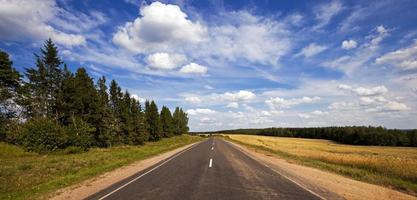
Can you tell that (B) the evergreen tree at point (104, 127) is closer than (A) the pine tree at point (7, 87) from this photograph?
No

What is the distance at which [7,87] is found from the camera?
3356 centimetres

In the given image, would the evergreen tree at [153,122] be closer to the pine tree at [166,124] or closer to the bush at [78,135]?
the pine tree at [166,124]

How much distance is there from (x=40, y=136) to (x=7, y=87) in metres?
12.6

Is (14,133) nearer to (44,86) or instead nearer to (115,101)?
(44,86)

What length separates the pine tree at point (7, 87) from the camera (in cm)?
3216

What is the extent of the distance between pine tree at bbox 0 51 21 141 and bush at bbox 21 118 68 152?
26.2ft

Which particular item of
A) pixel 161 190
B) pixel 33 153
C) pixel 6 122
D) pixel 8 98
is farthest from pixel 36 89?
pixel 161 190

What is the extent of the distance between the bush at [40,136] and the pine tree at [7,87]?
7.98m

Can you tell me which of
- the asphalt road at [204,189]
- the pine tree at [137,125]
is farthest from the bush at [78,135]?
the asphalt road at [204,189]

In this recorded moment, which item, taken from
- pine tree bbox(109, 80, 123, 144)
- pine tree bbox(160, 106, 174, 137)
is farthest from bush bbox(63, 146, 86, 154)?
pine tree bbox(160, 106, 174, 137)

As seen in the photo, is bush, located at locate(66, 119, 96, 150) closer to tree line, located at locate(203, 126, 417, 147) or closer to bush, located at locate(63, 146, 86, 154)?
bush, located at locate(63, 146, 86, 154)

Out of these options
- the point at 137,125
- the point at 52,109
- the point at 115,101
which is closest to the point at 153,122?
the point at 137,125

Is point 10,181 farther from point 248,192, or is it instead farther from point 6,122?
point 6,122

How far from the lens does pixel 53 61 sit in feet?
118
